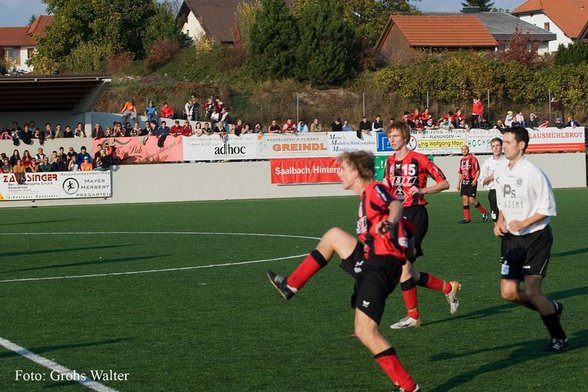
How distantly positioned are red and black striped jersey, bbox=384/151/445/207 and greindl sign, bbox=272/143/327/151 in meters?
27.8

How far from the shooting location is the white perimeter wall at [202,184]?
3825cm

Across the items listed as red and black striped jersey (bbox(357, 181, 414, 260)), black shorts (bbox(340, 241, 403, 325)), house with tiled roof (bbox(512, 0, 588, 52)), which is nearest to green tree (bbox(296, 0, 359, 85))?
red and black striped jersey (bbox(357, 181, 414, 260))

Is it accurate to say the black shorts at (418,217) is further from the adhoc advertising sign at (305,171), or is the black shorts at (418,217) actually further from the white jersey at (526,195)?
the adhoc advertising sign at (305,171)

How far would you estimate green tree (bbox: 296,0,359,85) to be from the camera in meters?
59.9

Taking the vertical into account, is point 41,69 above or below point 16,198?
above

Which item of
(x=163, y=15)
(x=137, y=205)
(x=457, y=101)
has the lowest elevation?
(x=137, y=205)

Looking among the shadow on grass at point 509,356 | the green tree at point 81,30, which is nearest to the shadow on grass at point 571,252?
the shadow on grass at point 509,356

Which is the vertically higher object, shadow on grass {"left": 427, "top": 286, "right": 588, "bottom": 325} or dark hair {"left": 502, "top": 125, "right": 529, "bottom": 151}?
dark hair {"left": 502, "top": 125, "right": 529, "bottom": 151}

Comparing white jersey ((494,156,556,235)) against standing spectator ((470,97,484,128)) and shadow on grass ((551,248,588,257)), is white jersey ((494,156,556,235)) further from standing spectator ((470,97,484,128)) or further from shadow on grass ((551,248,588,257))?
standing spectator ((470,97,484,128))

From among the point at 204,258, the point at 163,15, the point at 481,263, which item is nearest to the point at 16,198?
the point at 204,258

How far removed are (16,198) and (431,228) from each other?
18085 millimetres

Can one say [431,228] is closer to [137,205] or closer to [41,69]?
[137,205]

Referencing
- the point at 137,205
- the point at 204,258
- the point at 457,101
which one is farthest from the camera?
the point at 457,101

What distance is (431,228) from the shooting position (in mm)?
23812
